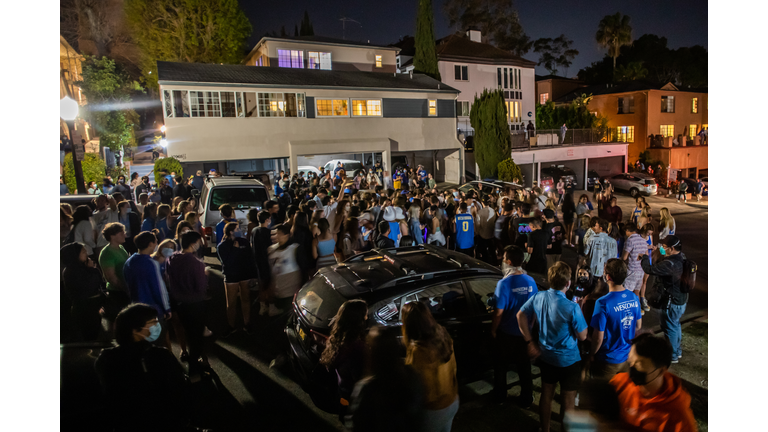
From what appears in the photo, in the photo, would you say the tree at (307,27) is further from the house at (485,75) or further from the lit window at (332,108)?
the lit window at (332,108)

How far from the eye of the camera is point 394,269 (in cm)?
467

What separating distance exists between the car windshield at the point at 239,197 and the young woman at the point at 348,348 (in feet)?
24.6

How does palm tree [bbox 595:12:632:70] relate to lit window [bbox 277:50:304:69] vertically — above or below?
above

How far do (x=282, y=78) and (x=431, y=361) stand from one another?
2039 centimetres

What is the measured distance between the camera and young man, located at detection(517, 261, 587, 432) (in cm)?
372

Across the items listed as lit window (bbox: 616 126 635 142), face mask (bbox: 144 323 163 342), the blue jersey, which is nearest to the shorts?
face mask (bbox: 144 323 163 342)

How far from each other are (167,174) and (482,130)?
1698 centimetres

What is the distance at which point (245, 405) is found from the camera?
14.6 feet

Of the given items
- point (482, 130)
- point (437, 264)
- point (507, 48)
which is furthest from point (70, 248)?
point (507, 48)

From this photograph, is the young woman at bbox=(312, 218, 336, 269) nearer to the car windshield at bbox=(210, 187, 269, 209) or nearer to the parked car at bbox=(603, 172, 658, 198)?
the car windshield at bbox=(210, 187, 269, 209)

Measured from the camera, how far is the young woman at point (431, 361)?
2.84m

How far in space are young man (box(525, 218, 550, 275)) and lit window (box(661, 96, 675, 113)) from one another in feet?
105

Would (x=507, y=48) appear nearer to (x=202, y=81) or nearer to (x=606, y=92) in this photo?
(x=606, y=92)

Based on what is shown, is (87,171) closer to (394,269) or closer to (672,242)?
(394,269)
